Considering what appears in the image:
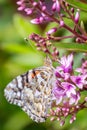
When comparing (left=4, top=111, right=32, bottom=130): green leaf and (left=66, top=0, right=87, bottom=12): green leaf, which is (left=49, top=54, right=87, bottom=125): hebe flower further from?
(left=4, top=111, right=32, bottom=130): green leaf

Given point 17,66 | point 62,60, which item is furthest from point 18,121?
point 62,60

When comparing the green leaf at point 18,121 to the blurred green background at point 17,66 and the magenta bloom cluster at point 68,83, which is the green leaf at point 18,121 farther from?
the magenta bloom cluster at point 68,83

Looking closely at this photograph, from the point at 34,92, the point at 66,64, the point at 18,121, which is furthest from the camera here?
the point at 18,121

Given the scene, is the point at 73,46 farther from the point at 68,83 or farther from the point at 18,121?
the point at 18,121

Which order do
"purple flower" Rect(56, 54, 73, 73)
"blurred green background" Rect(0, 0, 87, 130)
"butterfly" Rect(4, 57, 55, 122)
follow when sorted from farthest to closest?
"blurred green background" Rect(0, 0, 87, 130), "butterfly" Rect(4, 57, 55, 122), "purple flower" Rect(56, 54, 73, 73)

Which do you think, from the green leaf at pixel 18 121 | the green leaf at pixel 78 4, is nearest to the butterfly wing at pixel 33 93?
the green leaf at pixel 78 4

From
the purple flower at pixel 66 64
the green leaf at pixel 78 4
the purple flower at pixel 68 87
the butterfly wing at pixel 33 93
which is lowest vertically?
the butterfly wing at pixel 33 93

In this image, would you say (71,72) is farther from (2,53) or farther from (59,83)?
(2,53)

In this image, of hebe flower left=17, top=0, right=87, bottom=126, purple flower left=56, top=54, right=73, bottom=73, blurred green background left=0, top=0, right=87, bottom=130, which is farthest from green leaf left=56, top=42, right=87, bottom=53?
blurred green background left=0, top=0, right=87, bottom=130
